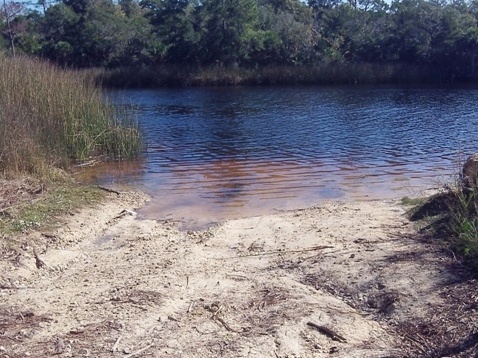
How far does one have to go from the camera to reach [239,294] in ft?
17.3

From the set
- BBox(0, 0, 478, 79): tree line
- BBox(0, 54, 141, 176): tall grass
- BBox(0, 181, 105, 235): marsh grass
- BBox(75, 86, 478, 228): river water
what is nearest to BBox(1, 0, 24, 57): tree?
BBox(0, 0, 478, 79): tree line

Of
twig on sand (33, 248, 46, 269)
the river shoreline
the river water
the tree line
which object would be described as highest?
the tree line

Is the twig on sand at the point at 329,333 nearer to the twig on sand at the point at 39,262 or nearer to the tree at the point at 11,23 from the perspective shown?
the twig on sand at the point at 39,262

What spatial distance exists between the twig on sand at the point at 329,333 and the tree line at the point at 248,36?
36909 millimetres

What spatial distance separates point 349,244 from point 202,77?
1392 inches

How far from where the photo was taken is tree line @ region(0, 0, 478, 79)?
1567 inches

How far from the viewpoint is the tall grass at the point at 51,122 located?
9.37 m

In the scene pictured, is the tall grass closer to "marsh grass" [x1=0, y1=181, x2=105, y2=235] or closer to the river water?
the river water

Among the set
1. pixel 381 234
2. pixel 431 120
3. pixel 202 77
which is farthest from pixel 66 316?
pixel 202 77

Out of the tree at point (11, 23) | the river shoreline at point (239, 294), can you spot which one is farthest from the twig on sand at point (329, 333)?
the tree at point (11, 23)

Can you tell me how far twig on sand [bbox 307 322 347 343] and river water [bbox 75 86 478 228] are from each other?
333cm

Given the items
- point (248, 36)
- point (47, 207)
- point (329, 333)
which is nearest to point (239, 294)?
point (329, 333)

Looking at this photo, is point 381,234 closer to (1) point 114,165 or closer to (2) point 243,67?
(1) point 114,165

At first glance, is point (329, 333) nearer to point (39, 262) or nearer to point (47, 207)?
point (39, 262)
